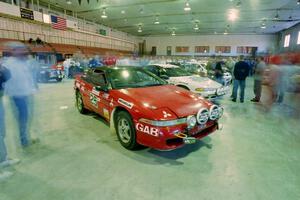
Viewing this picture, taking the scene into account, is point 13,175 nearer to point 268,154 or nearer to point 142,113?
point 142,113

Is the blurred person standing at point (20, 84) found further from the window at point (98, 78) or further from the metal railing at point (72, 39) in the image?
the metal railing at point (72, 39)

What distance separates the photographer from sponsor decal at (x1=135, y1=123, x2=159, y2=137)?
8.97ft

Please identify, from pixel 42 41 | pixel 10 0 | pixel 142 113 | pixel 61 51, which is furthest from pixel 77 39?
pixel 142 113

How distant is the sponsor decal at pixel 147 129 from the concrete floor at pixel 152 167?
0.45 metres

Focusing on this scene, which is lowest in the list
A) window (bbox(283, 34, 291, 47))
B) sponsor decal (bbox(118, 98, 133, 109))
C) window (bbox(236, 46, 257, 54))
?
sponsor decal (bbox(118, 98, 133, 109))

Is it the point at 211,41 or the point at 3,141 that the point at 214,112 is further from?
the point at 211,41

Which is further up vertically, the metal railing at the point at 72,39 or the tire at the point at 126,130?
the metal railing at the point at 72,39

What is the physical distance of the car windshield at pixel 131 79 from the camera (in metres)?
3.76

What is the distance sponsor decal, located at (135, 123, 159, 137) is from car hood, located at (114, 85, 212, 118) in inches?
10.5

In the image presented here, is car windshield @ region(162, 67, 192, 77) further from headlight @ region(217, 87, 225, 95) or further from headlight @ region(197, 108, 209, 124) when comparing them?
headlight @ region(197, 108, 209, 124)

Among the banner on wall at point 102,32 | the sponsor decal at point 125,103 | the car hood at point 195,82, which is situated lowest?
the sponsor decal at point 125,103

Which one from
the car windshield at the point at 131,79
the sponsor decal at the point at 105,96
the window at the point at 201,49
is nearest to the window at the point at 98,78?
the car windshield at the point at 131,79

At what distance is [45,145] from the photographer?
134 inches

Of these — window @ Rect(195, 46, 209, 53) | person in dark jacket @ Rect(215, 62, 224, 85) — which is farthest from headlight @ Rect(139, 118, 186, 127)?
window @ Rect(195, 46, 209, 53)
